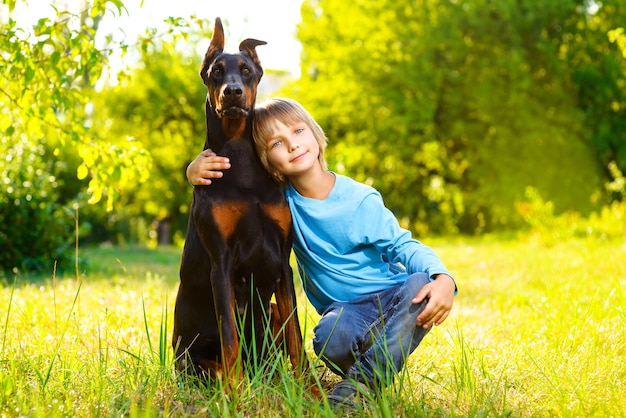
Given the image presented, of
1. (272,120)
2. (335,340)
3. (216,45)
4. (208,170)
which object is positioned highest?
(216,45)

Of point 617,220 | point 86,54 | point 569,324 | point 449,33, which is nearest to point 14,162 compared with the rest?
point 86,54

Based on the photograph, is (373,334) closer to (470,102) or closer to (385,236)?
(385,236)

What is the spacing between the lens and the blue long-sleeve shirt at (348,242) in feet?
10.3

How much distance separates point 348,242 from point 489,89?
15.1 meters

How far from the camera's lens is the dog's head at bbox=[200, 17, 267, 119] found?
2.88 metres

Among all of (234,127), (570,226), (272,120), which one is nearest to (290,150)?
(272,120)

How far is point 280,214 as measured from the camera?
2.97 m

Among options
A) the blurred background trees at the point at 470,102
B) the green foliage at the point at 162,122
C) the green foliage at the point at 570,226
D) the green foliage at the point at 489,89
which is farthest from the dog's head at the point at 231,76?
the green foliage at the point at 162,122

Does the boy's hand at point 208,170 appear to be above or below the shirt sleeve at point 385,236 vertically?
above

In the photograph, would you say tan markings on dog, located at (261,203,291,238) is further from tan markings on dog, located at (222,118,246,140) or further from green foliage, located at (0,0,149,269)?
green foliage, located at (0,0,149,269)

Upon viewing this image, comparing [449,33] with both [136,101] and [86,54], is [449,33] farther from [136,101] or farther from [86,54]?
[86,54]

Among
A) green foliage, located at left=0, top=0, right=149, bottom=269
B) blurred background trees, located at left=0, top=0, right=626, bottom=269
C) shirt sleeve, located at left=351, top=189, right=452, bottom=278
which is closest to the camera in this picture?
shirt sleeve, located at left=351, top=189, right=452, bottom=278

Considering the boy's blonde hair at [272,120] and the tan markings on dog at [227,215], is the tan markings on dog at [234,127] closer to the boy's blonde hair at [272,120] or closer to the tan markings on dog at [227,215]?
the boy's blonde hair at [272,120]

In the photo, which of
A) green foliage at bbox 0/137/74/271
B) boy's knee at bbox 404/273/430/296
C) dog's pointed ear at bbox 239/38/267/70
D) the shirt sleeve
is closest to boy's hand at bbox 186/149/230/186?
dog's pointed ear at bbox 239/38/267/70
